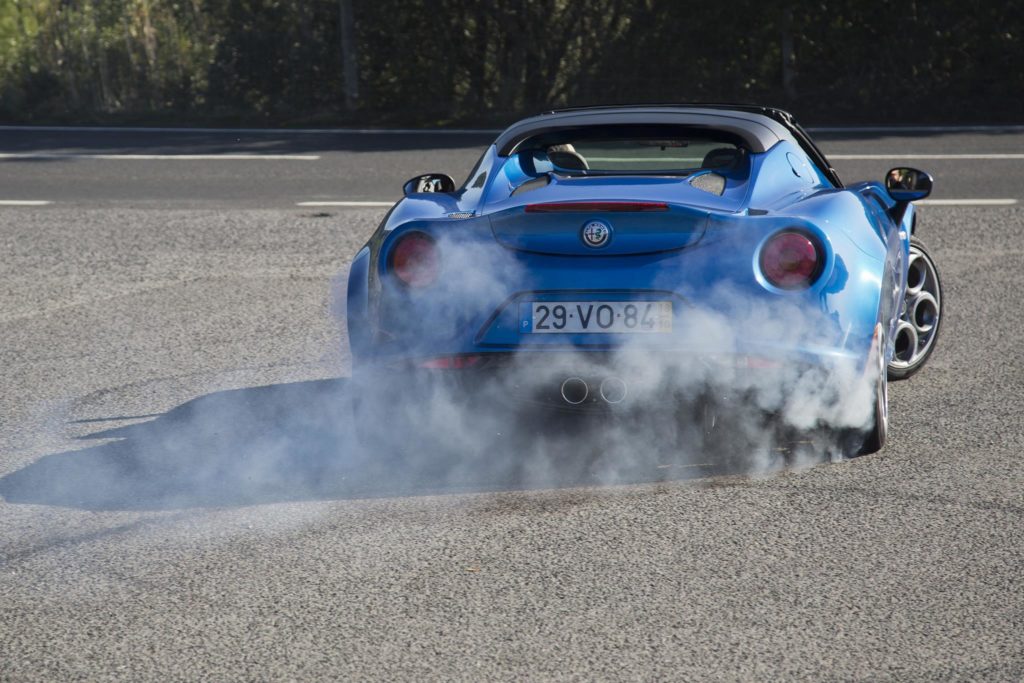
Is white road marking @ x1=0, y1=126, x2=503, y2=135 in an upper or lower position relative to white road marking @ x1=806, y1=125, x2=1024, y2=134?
lower

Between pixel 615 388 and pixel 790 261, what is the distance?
705mm

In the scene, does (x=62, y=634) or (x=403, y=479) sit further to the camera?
(x=403, y=479)

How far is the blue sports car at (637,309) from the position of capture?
4.56 metres

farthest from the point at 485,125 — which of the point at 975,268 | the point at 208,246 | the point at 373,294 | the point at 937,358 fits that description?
the point at 373,294

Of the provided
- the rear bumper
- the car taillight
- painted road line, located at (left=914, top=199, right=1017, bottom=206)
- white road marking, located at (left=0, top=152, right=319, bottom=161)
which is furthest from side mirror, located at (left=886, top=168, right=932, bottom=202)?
white road marking, located at (left=0, top=152, right=319, bottom=161)

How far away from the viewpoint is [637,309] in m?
4.59

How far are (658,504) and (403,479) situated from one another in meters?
0.91

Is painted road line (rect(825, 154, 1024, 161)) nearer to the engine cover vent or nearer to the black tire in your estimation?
the black tire

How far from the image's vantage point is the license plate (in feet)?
15.0

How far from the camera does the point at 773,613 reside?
3.64 m

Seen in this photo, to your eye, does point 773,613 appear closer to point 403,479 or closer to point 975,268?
point 403,479

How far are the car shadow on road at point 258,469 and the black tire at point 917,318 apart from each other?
1.60 meters

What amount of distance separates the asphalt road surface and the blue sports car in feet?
0.94

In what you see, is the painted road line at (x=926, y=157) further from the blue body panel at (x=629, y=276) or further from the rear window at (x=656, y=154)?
the blue body panel at (x=629, y=276)
